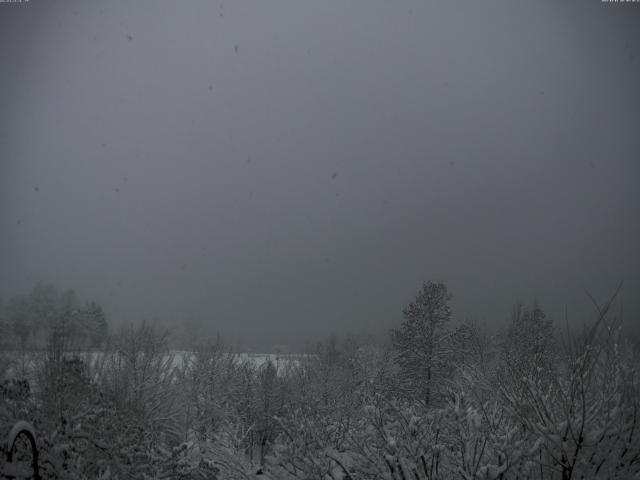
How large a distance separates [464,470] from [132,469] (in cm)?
833

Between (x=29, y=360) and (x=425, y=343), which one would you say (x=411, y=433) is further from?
(x=29, y=360)

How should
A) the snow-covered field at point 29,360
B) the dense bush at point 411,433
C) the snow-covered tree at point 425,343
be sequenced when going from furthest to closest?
1. the snow-covered tree at point 425,343
2. the snow-covered field at point 29,360
3. the dense bush at point 411,433

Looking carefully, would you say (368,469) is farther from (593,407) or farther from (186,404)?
(186,404)

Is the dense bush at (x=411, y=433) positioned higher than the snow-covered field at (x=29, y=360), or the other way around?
the dense bush at (x=411, y=433)

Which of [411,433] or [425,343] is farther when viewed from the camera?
[425,343]

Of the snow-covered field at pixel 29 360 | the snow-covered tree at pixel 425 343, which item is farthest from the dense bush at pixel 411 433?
the snow-covered tree at pixel 425 343

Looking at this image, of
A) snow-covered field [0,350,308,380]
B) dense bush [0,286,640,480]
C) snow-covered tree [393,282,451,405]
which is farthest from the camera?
snow-covered tree [393,282,451,405]

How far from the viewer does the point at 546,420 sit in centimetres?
686

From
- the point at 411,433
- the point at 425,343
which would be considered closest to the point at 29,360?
the point at 425,343

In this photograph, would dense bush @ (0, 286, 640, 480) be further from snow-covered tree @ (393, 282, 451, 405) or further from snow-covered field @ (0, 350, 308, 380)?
snow-covered tree @ (393, 282, 451, 405)

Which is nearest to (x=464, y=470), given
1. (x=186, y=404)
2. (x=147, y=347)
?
(x=147, y=347)

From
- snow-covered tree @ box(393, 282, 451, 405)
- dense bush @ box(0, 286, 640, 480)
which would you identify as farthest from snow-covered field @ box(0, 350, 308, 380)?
snow-covered tree @ box(393, 282, 451, 405)

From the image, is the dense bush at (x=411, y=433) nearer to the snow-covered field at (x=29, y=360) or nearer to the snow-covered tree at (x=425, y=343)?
the snow-covered field at (x=29, y=360)

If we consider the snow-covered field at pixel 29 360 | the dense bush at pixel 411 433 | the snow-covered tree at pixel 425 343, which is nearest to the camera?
the dense bush at pixel 411 433
